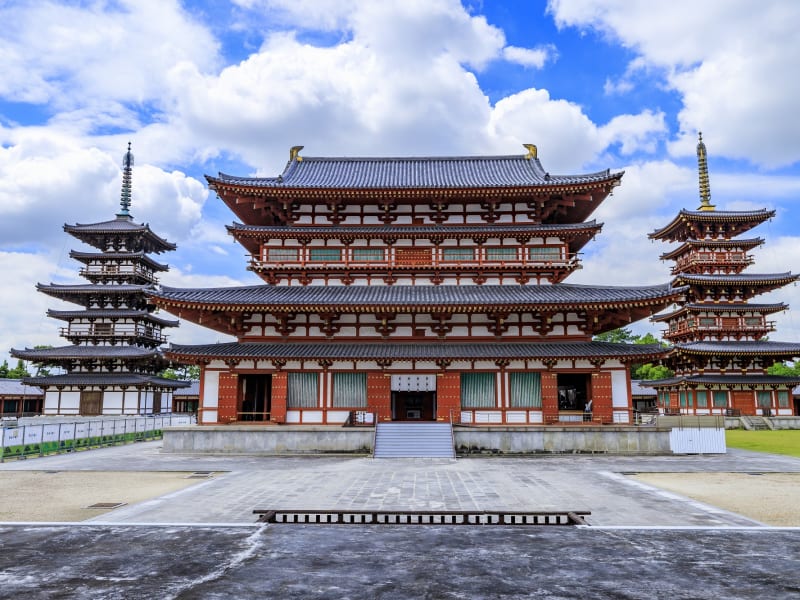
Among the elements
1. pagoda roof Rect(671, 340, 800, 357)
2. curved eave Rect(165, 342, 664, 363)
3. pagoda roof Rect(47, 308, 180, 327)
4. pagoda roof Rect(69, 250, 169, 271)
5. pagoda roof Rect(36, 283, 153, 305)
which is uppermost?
pagoda roof Rect(69, 250, 169, 271)

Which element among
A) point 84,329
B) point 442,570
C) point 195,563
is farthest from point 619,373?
point 84,329

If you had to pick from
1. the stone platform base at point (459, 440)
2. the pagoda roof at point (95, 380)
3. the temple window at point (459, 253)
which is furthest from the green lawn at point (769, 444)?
the pagoda roof at point (95, 380)

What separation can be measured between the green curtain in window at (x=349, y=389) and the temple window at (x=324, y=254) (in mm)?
6785

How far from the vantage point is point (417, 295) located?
27.8m

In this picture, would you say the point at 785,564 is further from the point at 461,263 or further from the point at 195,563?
the point at 461,263

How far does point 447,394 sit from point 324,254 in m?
10.3

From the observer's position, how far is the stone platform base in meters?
25.2

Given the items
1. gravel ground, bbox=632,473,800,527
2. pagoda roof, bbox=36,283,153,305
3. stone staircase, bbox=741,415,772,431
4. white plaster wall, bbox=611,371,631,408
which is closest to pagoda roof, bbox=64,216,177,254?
pagoda roof, bbox=36,283,153,305

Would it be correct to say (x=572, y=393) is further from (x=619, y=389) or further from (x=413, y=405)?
(x=413, y=405)

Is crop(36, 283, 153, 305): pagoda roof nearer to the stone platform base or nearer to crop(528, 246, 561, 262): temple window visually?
the stone platform base

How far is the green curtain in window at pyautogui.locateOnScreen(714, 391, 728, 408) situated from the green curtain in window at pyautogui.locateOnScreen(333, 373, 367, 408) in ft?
126

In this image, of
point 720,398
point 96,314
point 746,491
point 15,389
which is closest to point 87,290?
point 96,314

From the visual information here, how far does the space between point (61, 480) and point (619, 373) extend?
24.1m

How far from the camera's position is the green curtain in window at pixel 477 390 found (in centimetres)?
2702
